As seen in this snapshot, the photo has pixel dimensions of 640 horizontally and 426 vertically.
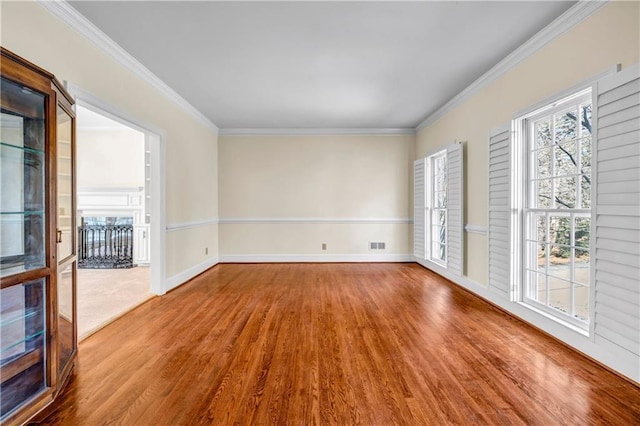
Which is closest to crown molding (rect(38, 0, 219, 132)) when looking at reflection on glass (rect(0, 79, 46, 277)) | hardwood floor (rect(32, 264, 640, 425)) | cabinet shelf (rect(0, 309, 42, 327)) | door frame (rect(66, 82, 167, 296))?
door frame (rect(66, 82, 167, 296))

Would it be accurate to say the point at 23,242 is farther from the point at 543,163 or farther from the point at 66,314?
the point at 543,163

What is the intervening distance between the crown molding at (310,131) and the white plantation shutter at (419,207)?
79 centimetres

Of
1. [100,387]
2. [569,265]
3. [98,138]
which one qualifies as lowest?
[100,387]

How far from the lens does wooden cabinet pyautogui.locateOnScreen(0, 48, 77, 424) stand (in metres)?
1.66

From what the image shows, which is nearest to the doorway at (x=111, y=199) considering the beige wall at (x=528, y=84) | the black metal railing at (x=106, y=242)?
the black metal railing at (x=106, y=242)

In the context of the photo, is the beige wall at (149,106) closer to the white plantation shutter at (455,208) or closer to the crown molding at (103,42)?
the crown molding at (103,42)

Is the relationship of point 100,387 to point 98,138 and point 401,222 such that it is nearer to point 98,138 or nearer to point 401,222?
point 401,222

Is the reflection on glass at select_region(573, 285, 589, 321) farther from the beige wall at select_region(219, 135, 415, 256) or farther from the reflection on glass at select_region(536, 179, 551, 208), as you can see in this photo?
the beige wall at select_region(219, 135, 415, 256)

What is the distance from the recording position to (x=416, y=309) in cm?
336

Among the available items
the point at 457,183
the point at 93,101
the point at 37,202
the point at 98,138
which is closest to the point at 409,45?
the point at 457,183

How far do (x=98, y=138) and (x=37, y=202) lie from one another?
5187mm

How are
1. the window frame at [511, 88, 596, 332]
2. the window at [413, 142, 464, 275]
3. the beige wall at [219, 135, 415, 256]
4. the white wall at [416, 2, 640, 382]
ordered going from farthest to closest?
1. the beige wall at [219, 135, 415, 256]
2. the window at [413, 142, 464, 275]
3. the window frame at [511, 88, 596, 332]
4. the white wall at [416, 2, 640, 382]

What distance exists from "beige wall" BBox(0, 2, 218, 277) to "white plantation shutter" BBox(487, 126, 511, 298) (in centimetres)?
410

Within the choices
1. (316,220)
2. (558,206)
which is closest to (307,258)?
(316,220)
